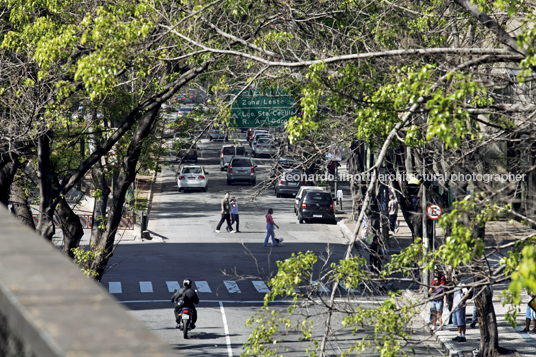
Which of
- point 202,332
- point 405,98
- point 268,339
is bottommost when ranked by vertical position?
point 202,332

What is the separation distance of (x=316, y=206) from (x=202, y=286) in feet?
42.1

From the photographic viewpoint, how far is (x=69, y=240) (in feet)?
40.6

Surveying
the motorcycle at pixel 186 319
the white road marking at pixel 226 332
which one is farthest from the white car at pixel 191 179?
the motorcycle at pixel 186 319

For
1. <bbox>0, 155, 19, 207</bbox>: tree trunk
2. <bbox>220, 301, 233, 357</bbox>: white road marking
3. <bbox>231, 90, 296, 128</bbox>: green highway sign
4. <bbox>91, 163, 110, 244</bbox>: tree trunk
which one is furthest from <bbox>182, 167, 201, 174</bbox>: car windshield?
<bbox>0, 155, 19, 207</bbox>: tree trunk

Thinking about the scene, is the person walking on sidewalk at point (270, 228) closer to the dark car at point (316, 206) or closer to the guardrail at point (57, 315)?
the dark car at point (316, 206)

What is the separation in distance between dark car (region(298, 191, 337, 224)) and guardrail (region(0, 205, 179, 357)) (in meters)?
29.9

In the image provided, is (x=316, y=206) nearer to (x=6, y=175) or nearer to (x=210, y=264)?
(x=210, y=264)

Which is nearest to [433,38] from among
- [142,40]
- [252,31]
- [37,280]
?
[252,31]

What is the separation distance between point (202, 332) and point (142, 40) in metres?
7.95

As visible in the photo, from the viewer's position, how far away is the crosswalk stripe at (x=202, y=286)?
19641 millimetres

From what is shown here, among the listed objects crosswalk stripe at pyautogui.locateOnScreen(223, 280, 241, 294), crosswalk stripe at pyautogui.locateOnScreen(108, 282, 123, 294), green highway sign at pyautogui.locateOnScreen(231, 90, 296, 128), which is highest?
green highway sign at pyautogui.locateOnScreen(231, 90, 296, 128)

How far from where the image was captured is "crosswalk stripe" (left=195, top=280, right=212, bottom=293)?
1964 centimetres

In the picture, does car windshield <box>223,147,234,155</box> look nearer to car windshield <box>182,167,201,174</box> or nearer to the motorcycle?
car windshield <box>182,167,201,174</box>

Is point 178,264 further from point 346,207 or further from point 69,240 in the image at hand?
point 346,207
